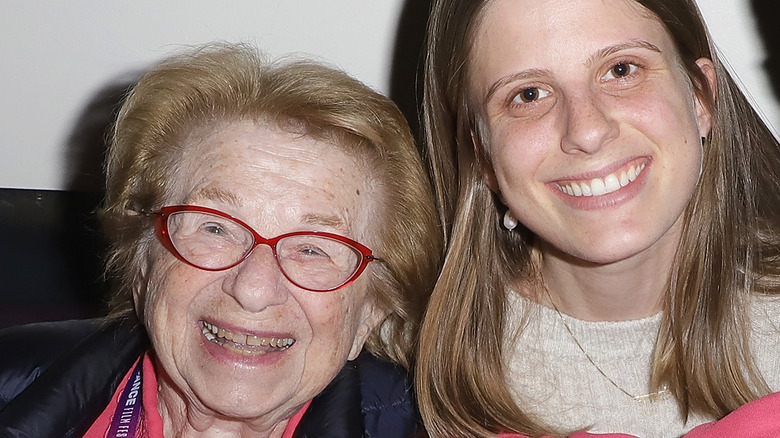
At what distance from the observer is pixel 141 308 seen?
195 centimetres

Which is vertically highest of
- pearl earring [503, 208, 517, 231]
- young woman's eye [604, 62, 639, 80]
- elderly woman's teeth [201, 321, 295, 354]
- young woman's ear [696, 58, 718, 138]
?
young woman's eye [604, 62, 639, 80]

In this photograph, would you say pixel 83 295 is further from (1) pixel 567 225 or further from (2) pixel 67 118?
(1) pixel 567 225

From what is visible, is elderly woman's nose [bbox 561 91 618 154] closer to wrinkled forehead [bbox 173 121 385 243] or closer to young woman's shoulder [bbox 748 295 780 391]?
wrinkled forehead [bbox 173 121 385 243]

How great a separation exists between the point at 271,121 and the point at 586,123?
0.55 metres

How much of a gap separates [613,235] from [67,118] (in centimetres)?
134

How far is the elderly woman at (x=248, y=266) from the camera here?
1.78 meters

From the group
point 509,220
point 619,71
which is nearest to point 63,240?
point 509,220

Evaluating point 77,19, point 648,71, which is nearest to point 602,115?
point 648,71

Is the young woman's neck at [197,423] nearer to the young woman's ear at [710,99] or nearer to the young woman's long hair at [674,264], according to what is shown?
the young woman's long hair at [674,264]

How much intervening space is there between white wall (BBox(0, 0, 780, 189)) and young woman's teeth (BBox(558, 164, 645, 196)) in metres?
0.63

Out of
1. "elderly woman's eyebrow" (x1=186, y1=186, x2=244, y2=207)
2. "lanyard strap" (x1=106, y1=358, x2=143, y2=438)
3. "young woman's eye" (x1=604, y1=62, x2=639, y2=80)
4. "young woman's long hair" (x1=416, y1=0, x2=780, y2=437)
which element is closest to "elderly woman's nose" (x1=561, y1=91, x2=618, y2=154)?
"young woman's eye" (x1=604, y1=62, x2=639, y2=80)

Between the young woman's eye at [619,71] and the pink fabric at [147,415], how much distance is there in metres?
0.81

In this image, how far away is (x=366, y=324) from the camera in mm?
1953

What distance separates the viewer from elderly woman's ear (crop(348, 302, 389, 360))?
6.35 ft
